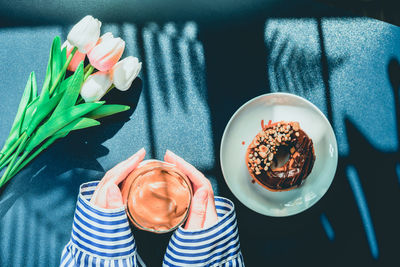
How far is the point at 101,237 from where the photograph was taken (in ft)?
2.26

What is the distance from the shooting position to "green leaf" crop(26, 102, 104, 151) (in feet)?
2.33

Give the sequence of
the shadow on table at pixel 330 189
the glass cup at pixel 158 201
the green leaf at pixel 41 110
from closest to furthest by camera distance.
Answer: the glass cup at pixel 158 201
the green leaf at pixel 41 110
the shadow on table at pixel 330 189

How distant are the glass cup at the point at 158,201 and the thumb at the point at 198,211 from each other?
85mm

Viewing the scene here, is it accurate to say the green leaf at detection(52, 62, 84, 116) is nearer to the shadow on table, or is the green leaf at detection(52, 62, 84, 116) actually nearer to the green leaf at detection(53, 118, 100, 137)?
the green leaf at detection(53, 118, 100, 137)

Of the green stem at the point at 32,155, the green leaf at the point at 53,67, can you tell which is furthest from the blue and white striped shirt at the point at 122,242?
the green leaf at the point at 53,67

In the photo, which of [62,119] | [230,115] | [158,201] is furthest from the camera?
[230,115]

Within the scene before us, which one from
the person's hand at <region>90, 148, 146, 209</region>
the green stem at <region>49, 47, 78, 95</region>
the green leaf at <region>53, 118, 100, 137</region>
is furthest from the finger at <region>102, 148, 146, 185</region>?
the green stem at <region>49, 47, 78, 95</region>

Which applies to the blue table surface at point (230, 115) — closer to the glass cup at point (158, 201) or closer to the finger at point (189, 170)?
the finger at point (189, 170)

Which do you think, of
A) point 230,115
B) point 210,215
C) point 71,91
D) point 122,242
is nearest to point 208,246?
point 210,215

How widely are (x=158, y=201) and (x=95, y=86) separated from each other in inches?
10.9

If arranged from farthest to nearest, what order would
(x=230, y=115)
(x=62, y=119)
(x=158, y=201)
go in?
1. (x=230, y=115)
2. (x=62, y=119)
3. (x=158, y=201)

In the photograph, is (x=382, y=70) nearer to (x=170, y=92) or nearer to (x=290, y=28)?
(x=290, y=28)

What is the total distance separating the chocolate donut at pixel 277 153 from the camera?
2.45 ft

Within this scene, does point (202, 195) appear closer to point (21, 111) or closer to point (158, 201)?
point (158, 201)
